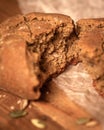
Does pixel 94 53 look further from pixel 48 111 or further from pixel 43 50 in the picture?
pixel 48 111

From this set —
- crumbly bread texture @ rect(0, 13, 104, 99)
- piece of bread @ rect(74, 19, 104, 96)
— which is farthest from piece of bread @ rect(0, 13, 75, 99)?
piece of bread @ rect(74, 19, 104, 96)

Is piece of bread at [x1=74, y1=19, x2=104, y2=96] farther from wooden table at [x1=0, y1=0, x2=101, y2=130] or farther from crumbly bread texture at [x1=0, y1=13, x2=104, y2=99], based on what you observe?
wooden table at [x1=0, y1=0, x2=101, y2=130]

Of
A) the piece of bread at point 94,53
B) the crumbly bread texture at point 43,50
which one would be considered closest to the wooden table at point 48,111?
the crumbly bread texture at point 43,50

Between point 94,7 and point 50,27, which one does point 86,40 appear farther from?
point 94,7

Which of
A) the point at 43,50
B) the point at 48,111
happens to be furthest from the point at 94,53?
the point at 48,111

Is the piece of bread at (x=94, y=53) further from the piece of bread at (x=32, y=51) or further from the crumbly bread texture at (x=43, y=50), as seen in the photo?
the piece of bread at (x=32, y=51)

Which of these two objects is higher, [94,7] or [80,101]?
[94,7]

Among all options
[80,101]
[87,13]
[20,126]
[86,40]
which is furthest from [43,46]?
[87,13]

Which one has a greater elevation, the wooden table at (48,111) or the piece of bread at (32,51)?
the piece of bread at (32,51)
